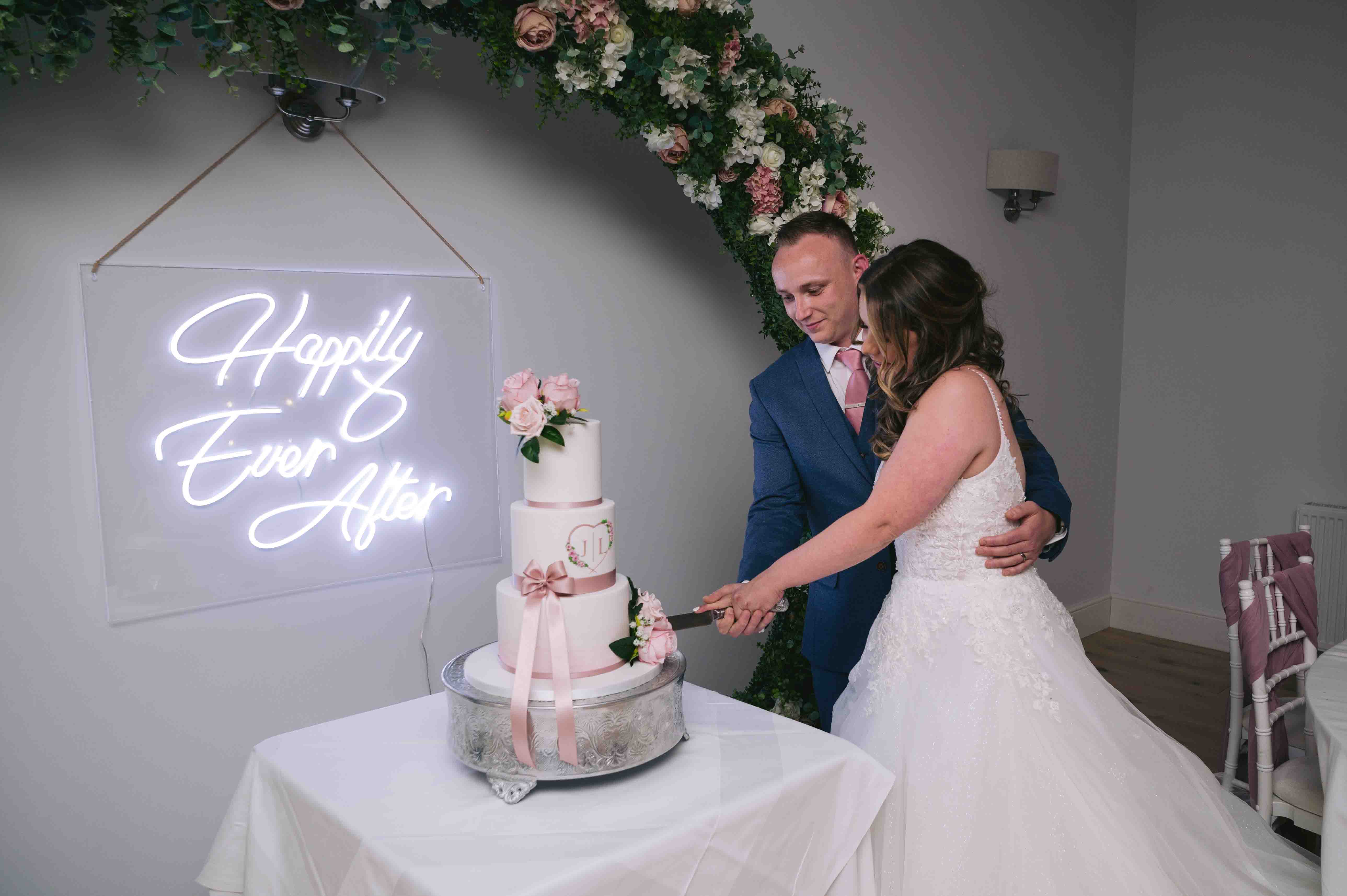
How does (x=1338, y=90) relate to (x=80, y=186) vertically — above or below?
above

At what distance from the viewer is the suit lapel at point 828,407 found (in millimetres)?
2170

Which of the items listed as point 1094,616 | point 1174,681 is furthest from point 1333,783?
point 1094,616

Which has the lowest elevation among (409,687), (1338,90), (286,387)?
(409,687)

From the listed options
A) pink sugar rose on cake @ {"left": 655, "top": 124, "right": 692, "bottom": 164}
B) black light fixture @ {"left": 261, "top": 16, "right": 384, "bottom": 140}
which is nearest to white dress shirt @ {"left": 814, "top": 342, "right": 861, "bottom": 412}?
pink sugar rose on cake @ {"left": 655, "top": 124, "right": 692, "bottom": 164}

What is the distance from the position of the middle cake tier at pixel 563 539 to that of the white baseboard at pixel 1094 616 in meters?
4.17

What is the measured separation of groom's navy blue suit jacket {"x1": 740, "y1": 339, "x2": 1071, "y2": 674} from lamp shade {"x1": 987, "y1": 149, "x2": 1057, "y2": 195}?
2.37 metres

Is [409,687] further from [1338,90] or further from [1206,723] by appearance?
[1338,90]

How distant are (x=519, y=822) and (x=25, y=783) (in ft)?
4.38

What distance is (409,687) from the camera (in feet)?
8.07

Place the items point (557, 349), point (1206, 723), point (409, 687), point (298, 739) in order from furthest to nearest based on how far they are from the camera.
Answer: point (1206, 723) → point (557, 349) → point (409, 687) → point (298, 739)

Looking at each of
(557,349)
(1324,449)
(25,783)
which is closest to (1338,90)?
(1324,449)

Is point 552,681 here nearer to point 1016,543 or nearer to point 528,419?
point 528,419

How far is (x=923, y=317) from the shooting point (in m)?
1.75

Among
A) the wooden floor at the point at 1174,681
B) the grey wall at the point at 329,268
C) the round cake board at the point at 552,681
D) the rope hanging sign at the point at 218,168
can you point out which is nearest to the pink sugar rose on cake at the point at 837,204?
the grey wall at the point at 329,268
